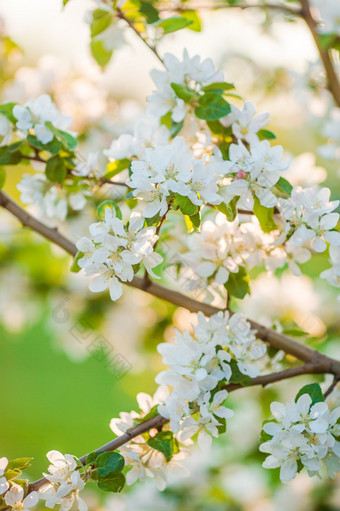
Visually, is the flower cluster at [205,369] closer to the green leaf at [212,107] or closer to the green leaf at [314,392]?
the green leaf at [314,392]

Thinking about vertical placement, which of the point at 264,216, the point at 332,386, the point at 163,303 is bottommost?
the point at 163,303

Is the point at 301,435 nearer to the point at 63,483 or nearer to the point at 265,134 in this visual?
the point at 63,483

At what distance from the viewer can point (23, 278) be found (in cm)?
148

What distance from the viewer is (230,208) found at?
0.66m

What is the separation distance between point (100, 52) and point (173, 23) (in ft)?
0.61

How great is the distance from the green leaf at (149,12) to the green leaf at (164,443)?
0.54 meters

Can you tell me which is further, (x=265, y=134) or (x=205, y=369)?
(x=265, y=134)

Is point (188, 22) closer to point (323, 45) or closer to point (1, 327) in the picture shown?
point (323, 45)

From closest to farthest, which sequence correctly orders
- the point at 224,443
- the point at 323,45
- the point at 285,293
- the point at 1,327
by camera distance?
the point at 323,45 < the point at 285,293 < the point at 224,443 < the point at 1,327

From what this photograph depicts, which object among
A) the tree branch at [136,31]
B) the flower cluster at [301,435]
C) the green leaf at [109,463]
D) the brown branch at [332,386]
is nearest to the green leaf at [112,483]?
the green leaf at [109,463]

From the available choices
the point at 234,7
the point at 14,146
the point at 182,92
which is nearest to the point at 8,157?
the point at 14,146

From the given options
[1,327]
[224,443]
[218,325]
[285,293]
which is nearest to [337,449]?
[218,325]

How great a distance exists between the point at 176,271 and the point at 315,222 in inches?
8.9

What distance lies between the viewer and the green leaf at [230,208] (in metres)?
0.65
